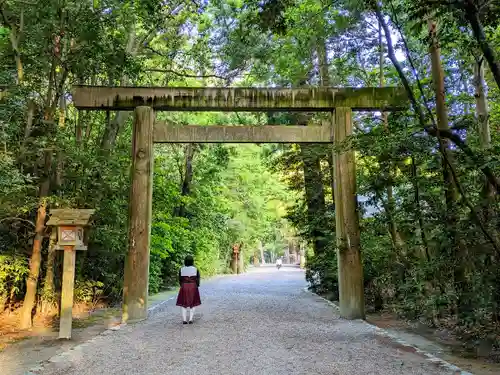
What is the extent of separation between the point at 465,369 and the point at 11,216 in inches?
292

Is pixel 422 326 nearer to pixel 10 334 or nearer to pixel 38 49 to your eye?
pixel 10 334

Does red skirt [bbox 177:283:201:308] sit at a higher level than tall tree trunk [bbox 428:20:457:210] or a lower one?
lower

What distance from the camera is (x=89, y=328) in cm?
793

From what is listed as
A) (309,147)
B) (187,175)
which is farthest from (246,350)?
(187,175)

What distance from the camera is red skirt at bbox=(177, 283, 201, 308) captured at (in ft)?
27.6

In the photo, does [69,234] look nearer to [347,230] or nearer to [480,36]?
[347,230]

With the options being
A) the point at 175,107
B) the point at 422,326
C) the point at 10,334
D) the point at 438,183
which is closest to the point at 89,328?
the point at 10,334

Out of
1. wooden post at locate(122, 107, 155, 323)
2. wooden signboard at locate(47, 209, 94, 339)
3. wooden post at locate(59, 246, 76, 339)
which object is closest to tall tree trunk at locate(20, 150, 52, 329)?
wooden signboard at locate(47, 209, 94, 339)

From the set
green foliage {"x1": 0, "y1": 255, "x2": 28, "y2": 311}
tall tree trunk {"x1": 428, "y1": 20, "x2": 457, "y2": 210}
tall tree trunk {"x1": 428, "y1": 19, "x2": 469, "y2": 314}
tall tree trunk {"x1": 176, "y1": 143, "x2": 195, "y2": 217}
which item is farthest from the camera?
tall tree trunk {"x1": 176, "y1": 143, "x2": 195, "y2": 217}

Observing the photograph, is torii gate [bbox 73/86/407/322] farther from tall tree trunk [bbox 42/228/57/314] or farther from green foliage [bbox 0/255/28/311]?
green foliage [bbox 0/255/28/311]

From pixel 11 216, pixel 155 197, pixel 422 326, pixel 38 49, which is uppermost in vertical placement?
pixel 38 49

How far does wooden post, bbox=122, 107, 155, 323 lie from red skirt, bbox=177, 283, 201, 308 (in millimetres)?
709

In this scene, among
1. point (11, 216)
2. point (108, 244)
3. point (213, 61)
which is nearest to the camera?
point (11, 216)

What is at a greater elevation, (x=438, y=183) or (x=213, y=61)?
(x=213, y=61)
